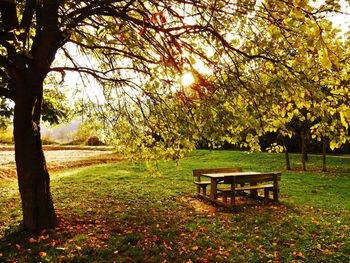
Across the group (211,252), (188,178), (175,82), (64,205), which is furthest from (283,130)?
(188,178)

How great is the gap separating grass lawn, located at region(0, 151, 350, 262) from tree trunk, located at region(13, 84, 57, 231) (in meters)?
0.39

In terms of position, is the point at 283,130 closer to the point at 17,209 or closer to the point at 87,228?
the point at 87,228

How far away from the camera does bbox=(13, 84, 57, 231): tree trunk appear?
21.8ft

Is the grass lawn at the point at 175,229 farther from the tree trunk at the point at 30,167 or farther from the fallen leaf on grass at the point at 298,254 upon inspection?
the tree trunk at the point at 30,167

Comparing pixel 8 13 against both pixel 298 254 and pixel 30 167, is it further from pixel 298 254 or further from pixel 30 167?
pixel 298 254

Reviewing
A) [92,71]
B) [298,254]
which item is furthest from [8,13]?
[298,254]

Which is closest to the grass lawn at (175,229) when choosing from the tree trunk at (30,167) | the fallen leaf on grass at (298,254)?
the fallen leaf on grass at (298,254)

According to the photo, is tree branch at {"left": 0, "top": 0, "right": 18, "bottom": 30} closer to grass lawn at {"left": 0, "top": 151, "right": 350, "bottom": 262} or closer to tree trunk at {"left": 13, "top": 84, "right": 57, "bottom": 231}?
tree trunk at {"left": 13, "top": 84, "right": 57, "bottom": 231}

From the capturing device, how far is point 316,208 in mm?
10086

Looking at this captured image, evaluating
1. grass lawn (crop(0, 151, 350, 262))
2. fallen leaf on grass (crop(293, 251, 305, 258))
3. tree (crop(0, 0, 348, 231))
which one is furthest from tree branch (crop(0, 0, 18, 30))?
fallen leaf on grass (crop(293, 251, 305, 258))

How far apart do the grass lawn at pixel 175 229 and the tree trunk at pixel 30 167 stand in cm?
39

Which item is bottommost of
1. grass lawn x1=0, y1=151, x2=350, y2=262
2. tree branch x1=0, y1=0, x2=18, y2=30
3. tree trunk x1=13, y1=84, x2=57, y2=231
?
grass lawn x1=0, y1=151, x2=350, y2=262

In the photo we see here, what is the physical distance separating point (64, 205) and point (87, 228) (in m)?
2.76

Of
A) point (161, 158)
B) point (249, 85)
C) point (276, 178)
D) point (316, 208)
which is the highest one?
point (249, 85)
